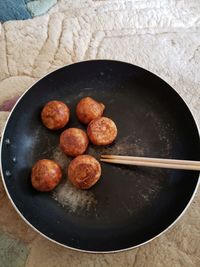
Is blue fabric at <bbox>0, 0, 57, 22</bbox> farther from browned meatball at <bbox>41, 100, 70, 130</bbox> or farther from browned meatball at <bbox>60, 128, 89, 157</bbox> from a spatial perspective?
browned meatball at <bbox>60, 128, 89, 157</bbox>

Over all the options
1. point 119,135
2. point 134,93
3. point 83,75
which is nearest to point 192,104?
point 134,93

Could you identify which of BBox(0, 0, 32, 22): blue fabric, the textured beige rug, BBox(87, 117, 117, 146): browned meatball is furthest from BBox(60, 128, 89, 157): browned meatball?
BBox(0, 0, 32, 22): blue fabric

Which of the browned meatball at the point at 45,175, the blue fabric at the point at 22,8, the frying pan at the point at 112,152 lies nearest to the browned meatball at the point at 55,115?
the frying pan at the point at 112,152

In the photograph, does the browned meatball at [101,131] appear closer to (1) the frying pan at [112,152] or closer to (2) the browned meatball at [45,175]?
(1) the frying pan at [112,152]

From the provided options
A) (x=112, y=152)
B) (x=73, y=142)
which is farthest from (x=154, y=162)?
Answer: (x=73, y=142)

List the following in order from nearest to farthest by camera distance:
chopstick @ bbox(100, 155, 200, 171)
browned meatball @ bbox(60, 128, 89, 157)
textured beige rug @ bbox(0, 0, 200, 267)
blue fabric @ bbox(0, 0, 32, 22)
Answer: chopstick @ bbox(100, 155, 200, 171), browned meatball @ bbox(60, 128, 89, 157), textured beige rug @ bbox(0, 0, 200, 267), blue fabric @ bbox(0, 0, 32, 22)

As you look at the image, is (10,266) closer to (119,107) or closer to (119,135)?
(119,135)
